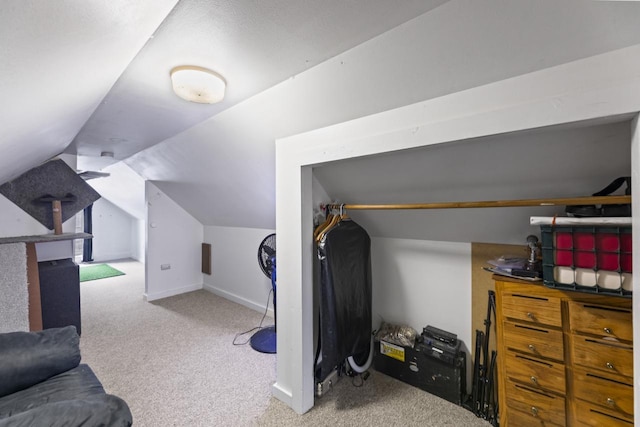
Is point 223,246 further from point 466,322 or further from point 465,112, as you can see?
point 465,112

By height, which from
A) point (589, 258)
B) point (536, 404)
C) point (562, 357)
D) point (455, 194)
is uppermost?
point (455, 194)

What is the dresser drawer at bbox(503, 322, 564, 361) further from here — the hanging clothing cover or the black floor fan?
the black floor fan

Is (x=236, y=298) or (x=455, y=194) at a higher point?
(x=455, y=194)

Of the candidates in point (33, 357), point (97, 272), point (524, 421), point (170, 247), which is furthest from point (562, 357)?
point (97, 272)

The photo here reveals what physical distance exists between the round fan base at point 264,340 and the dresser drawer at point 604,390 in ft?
7.19

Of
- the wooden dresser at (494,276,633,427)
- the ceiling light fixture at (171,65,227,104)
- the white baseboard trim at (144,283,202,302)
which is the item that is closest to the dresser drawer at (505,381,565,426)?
the wooden dresser at (494,276,633,427)

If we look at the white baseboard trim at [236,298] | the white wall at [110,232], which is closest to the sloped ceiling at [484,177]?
the white baseboard trim at [236,298]

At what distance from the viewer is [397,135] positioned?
133cm

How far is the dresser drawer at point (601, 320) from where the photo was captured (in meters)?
1.27

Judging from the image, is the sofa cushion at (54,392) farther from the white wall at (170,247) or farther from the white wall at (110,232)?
the white wall at (110,232)

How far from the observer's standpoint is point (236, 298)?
155 inches

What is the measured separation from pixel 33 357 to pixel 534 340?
8.81 ft

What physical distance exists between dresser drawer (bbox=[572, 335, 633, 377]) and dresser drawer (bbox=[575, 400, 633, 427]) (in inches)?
7.7

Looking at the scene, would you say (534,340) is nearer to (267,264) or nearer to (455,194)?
(455,194)
